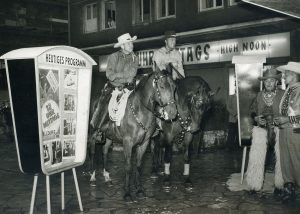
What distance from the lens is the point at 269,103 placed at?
7.04 m

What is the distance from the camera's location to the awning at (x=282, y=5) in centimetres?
324

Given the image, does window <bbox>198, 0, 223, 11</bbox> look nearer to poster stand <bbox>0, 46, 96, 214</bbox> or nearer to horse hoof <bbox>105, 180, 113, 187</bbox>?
horse hoof <bbox>105, 180, 113, 187</bbox>

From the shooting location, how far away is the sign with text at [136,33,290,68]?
13.4 m

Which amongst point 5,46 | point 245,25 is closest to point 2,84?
point 5,46

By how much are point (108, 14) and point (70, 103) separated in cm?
1710

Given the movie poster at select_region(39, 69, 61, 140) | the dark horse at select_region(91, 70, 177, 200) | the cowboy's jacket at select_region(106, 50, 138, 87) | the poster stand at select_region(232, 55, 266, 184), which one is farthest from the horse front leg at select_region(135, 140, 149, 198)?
the movie poster at select_region(39, 69, 61, 140)

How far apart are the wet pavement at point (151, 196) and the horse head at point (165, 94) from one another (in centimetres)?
159

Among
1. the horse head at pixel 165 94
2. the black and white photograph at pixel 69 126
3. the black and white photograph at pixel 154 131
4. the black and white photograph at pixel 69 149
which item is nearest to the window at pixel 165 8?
the black and white photograph at pixel 154 131

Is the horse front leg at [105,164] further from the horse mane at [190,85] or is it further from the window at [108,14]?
the window at [108,14]

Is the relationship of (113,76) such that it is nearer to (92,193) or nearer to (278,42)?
(92,193)

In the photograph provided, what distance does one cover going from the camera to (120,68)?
7395mm

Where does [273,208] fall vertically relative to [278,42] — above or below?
below

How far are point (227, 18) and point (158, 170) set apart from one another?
27.8 ft

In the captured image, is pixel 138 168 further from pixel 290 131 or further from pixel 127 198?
pixel 290 131
